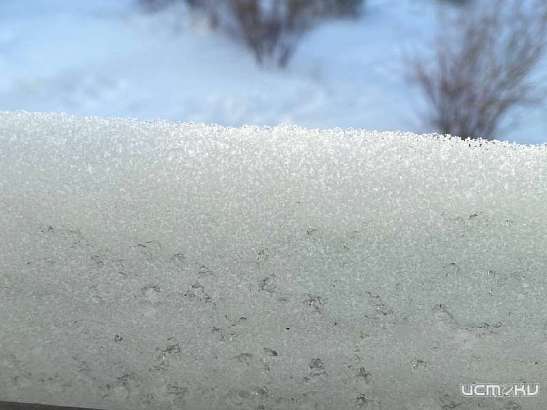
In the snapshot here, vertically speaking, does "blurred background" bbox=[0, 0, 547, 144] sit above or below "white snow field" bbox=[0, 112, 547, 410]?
above

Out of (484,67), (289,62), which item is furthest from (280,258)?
(289,62)

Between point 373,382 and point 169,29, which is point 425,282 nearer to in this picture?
point 373,382

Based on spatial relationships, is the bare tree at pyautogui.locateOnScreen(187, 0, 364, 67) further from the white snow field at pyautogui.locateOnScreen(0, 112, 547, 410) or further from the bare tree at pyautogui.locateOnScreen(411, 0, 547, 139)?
the white snow field at pyautogui.locateOnScreen(0, 112, 547, 410)

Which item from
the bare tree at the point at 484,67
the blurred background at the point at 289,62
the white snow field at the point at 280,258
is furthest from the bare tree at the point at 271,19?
the white snow field at the point at 280,258

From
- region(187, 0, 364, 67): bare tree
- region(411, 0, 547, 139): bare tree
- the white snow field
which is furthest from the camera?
region(187, 0, 364, 67): bare tree

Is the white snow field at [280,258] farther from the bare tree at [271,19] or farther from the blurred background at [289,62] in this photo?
the bare tree at [271,19]

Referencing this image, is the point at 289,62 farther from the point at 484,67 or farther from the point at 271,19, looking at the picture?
the point at 484,67

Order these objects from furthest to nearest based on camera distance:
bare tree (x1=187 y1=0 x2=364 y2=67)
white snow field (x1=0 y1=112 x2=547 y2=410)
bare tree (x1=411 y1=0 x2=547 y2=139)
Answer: bare tree (x1=187 y1=0 x2=364 y2=67), bare tree (x1=411 y1=0 x2=547 y2=139), white snow field (x1=0 y1=112 x2=547 y2=410)

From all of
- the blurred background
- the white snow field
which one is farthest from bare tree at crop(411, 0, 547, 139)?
the white snow field
